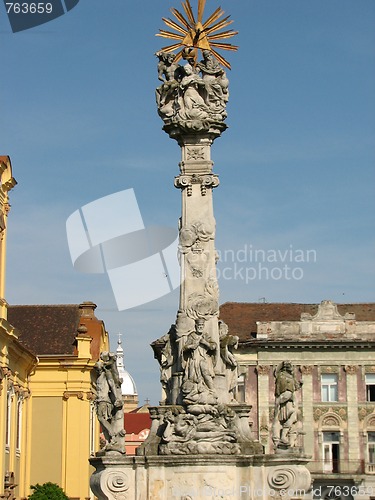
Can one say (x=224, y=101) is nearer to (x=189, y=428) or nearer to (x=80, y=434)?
(x=189, y=428)

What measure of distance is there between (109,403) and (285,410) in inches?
118

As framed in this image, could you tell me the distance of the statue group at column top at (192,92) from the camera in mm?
19594

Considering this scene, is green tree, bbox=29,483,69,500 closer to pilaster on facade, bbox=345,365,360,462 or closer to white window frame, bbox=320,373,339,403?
white window frame, bbox=320,373,339,403

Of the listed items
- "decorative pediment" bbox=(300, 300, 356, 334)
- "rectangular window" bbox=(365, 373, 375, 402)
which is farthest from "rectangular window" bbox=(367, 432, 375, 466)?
"decorative pediment" bbox=(300, 300, 356, 334)

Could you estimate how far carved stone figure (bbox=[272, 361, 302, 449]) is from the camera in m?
18.5

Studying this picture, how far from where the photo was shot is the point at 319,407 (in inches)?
1860

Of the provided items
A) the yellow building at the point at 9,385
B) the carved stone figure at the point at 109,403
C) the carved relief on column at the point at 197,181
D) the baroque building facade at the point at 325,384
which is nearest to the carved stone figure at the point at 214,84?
the carved relief on column at the point at 197,181

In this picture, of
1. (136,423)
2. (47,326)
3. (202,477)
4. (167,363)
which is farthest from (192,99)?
(136,423)

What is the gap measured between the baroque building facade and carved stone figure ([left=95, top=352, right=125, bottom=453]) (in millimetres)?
27873

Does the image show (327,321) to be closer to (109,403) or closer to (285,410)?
(285,410)

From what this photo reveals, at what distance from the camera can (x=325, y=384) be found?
157 feet

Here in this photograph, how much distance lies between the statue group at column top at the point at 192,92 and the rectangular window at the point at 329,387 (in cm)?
2964

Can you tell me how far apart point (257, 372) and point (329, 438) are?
4161mm

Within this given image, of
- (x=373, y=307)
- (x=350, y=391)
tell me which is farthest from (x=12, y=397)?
(x=373, y=307)
